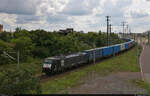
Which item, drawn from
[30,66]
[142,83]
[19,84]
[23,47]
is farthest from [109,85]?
[23,47]

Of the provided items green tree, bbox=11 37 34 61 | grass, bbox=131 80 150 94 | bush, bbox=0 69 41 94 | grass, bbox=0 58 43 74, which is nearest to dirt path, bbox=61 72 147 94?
grass, bbox=131 80 150 94

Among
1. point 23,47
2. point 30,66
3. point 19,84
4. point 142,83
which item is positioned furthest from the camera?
point 23,47

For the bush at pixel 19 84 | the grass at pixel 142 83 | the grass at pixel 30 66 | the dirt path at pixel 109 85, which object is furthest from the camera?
the grass at pixel 30 66

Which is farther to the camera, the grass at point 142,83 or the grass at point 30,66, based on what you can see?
the grass at point 30,66

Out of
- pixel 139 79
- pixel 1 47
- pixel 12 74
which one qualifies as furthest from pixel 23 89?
pixel 1 47

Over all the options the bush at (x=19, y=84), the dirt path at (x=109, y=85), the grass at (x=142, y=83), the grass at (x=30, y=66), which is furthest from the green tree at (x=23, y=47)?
the bush at (x=19, y=84)

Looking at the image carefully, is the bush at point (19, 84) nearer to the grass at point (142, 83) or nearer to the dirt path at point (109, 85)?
the dirt path at point (109, 85)

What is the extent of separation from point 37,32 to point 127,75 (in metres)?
27.5

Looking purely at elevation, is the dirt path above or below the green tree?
below

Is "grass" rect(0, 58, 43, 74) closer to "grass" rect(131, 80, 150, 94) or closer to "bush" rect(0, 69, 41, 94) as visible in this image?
"grass" rect(131, 80, 150, 94)

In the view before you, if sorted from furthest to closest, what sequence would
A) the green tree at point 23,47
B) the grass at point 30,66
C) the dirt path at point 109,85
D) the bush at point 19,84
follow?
1. the green tree at point 23,47
2. the grass at point 30,66
3. the dirt path at point 109,85
4. the bush at point 19,84

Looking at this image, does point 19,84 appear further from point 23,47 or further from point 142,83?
point 23,47

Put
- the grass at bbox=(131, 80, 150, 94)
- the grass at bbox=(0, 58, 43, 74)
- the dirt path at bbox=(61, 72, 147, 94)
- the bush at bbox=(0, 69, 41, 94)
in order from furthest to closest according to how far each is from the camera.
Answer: the grass at bbox=(0, 58, 43, 74) < the grass at bbox=(131, 80, 150, 94) < the dirt path at bbox=(61, 72, 147, 94) < the bush at bbox=(0, 69, 41, 94)

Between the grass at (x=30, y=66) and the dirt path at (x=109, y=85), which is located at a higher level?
the grass at (x=30, y=66)
